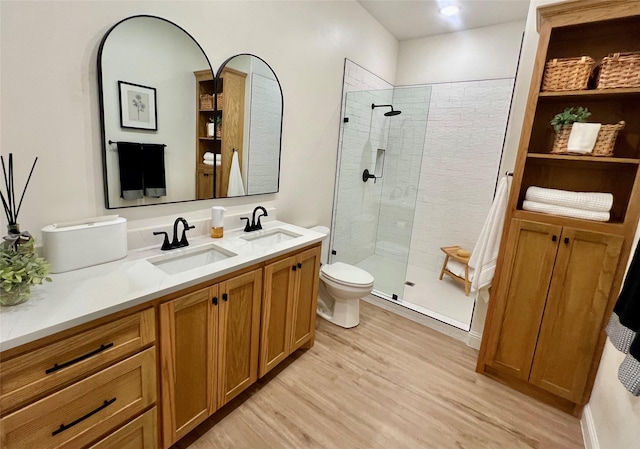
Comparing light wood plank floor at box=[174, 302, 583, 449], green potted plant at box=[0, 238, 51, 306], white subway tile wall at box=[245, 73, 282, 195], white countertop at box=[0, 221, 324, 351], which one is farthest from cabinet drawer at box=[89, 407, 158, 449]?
white subway tile wall at box=[245, 73, 282, 195]

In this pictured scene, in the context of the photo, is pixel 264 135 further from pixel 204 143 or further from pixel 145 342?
pixel 145 342

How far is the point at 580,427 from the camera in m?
1.80

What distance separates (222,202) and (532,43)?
2294mm

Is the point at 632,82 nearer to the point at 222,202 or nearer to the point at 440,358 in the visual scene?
the point at 440,358

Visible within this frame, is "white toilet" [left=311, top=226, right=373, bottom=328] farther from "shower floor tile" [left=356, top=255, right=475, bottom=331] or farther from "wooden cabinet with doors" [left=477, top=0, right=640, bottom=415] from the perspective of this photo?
"wooden cabinet with doors" [left=477, top=0, right=640, bottom=415]

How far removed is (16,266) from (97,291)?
0.25 meters

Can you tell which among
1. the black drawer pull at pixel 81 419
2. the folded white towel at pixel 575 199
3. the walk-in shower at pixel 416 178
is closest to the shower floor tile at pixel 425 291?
the walk-in shower at pixel 416 178

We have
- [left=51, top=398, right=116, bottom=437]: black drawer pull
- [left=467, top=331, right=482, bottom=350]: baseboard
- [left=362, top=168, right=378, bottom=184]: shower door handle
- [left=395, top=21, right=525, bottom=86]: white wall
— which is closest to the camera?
[left=51, top=398, right=116, bottom=437]: black drawer pull

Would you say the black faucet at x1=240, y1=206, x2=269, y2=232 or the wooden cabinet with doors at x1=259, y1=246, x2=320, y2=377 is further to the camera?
the black faucet at x1=240, y1=206, x2=269, y2=232

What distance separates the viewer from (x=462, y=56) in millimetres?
3295

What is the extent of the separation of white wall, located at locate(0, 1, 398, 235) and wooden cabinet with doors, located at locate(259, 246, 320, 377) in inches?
25.0

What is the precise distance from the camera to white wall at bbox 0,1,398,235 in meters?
1.19

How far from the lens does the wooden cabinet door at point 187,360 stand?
1297mm

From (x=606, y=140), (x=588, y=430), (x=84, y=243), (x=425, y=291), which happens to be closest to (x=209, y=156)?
(x=84, y=243)
